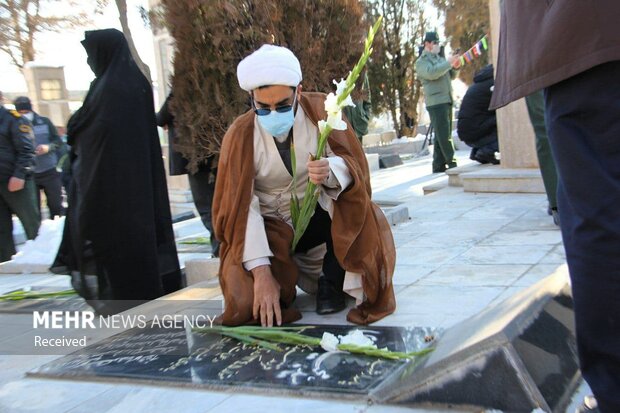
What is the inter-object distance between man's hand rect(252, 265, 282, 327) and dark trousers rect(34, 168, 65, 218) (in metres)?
5.20

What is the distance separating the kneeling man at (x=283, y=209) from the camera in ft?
10.3

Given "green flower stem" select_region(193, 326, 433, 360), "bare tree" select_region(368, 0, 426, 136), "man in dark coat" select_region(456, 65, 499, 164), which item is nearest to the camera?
"green flower stem" select_region(193, 326, 433, 360)

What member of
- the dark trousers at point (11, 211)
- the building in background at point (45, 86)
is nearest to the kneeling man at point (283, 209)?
the dark trousers at point (11, 211)

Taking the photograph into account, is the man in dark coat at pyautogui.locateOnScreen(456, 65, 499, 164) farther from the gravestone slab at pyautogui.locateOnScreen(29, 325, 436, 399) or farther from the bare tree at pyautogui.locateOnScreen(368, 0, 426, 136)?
the bare tree at pyautogui.locateOnScreen(368, 0, 426, 136)

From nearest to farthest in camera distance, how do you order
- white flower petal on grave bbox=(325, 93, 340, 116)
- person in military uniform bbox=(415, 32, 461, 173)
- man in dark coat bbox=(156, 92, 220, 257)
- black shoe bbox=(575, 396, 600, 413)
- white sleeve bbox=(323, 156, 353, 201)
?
black shoe bbox=(575, 396, 600, 413) → white flower petal on grave bbox=(325, 93, 340, 116) → white sleeve bbox=(323, 156, 353, 201) → man in dark coat bbox=(156, 92, 220, 257) → person in military uniform bbox=(415, 32, 461, 173)

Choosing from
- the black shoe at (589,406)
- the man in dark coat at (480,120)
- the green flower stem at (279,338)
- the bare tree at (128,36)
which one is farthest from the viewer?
the man in dark coat at (480,120)

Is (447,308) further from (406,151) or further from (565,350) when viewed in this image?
(406,151)

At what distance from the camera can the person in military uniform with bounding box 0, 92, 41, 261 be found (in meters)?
6.61

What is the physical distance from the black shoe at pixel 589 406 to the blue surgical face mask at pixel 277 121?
1.72 meters

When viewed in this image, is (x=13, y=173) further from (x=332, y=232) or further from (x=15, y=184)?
(x=332, y=232)

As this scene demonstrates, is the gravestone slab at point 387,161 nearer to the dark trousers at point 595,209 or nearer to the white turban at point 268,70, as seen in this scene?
the white turban at point 268,70

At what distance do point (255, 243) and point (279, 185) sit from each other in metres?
0.35

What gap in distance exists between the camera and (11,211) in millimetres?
6812

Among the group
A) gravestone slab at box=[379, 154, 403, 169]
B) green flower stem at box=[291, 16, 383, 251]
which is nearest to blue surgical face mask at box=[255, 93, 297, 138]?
green flower stem at box=[291, 16, 383, 251]
